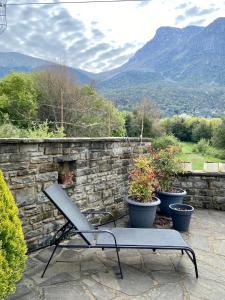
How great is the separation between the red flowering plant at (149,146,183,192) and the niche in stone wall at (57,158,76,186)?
1809mm

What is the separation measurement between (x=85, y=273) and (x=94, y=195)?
1640 mm

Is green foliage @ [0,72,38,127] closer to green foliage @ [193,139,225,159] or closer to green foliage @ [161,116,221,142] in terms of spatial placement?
green foliage @ [193,139,225,159]

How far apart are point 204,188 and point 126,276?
3.48 metres

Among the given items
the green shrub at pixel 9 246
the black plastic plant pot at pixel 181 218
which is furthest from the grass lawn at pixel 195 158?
the green shrub at pixel 9 246

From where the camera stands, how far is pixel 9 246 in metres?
2.16

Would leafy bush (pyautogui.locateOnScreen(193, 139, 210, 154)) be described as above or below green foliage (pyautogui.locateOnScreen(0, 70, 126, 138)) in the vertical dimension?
below

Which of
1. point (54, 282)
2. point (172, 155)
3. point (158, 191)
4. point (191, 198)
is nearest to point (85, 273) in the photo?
point (54, 282)

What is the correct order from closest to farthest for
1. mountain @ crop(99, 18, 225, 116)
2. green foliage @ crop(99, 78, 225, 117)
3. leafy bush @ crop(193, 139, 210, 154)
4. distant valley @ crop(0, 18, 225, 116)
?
leafy bush @ crop(193, 139, 210, 154) < green foliage @ crop(99, 78, 225, 117) < distant valley @ crop(0, 18, 225, 116) < mountain @ crop(99, 18, 225, 116)

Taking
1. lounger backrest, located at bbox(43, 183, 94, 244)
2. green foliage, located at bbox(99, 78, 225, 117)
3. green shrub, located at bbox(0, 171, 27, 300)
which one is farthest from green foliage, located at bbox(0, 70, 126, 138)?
green foliage, located at bbox(99, 78, 225, 117)

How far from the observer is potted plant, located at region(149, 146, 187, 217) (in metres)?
5.39

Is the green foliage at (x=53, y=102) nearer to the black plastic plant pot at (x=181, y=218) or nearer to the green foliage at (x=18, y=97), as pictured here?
the green foliage at (x=18, y=97)

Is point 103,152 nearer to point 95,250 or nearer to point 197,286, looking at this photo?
point 95,250

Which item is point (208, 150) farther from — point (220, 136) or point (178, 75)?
point (178, 75)

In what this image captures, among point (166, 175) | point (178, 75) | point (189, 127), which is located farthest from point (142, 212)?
point (178, 75)
